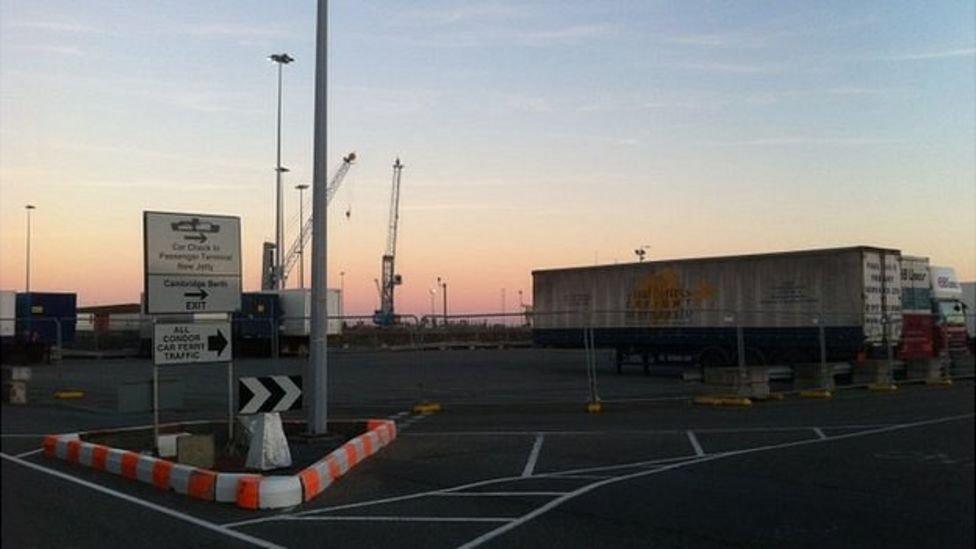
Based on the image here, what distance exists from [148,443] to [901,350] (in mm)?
20078

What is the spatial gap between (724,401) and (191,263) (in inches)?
451

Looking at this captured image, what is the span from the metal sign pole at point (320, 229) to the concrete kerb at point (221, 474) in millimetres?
894

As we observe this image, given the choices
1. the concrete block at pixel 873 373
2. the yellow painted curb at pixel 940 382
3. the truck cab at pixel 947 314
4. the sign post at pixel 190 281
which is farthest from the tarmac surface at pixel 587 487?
the truck cab at pixel 947 314

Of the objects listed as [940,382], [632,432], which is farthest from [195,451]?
[940,382]

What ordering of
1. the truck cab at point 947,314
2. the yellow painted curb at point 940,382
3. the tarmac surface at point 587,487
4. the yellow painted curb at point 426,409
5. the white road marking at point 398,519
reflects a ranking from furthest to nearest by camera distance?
the truck cab at point 947,314 → the yellow painted curb at point 940,382 → the yellow painted curb at point 426,409 → the white road marking at point 398,519 → the tarmac surface at point 587,487

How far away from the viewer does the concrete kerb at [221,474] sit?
927cm

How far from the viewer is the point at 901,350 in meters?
→ 25.3

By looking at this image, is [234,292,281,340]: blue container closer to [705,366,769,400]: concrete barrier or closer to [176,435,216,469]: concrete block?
[705,366,769,400]: concrete barrier

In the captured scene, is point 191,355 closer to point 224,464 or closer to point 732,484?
point 224,464

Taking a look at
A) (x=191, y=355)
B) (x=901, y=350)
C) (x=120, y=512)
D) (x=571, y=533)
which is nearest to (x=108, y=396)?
(x=191, y=355)

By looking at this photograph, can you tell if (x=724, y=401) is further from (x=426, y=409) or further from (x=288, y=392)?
(x=288, y=392)

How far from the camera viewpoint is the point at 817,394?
21.0 meters

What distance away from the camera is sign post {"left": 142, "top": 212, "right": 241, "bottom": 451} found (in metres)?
12.1

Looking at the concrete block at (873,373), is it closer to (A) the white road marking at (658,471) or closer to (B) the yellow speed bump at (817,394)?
(B) the yellow speed bump at (817,394)
